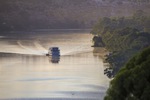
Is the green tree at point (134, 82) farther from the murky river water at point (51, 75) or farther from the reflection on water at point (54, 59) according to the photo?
the reflection on water at point (54, 59)

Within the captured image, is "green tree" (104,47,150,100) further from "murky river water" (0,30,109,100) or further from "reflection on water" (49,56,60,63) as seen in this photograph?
"reflection on water" (49,56,60,63)

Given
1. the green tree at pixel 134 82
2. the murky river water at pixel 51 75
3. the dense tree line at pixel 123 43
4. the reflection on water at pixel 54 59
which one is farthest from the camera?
the reflection on water at pixel 54 59

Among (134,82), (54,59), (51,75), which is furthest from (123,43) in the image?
(134,82)

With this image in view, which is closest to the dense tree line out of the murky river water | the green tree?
the murky river water

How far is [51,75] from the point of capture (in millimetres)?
17672

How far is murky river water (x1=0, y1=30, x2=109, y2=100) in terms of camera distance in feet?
46.9

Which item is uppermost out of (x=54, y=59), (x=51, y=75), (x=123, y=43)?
(x=54, y=59)

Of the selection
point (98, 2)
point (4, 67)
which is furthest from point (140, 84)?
point (98, 2)

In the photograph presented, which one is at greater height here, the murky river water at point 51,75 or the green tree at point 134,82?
the murky river water at point 51,75

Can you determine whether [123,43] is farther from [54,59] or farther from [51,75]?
Answer: [54,59]

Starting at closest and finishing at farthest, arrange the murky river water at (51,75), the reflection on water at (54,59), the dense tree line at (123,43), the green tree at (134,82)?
the green tree at (134,82) < the murky river water at (51,75) < the dense tree line at (123,43) < the reflection on water at (54,59)

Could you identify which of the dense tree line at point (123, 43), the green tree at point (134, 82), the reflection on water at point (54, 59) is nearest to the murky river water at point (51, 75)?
the reflection on water at point (54, 59)

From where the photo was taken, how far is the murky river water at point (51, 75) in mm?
14289

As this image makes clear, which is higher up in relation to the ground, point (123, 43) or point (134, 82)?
point (123, 43)
